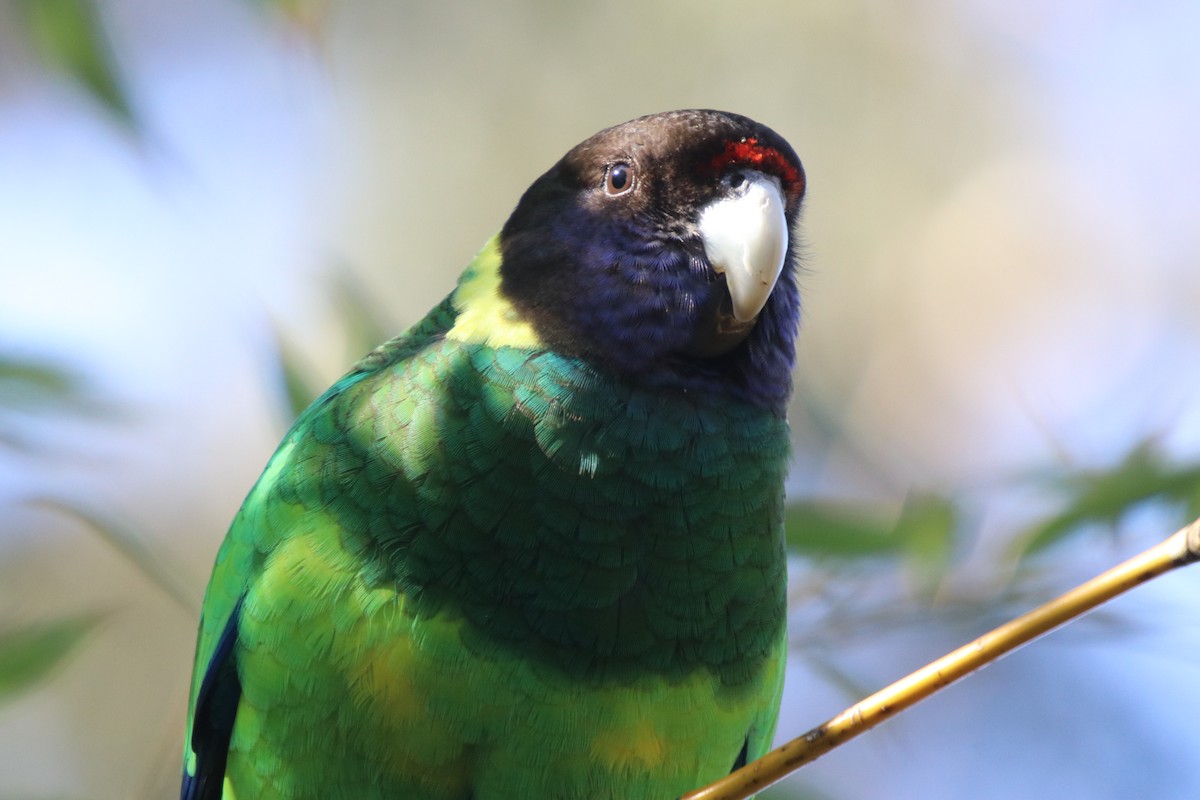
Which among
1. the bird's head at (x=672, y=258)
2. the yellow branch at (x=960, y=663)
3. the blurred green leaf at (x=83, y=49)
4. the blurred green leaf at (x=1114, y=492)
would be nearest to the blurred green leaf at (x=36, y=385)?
the blurred green leaf at (x=83, y=49)

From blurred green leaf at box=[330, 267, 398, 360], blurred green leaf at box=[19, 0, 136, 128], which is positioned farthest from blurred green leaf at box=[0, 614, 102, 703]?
blurred green leaf at box=[19, 0, 136, 128]

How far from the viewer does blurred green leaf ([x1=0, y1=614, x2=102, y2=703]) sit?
95.2 inches

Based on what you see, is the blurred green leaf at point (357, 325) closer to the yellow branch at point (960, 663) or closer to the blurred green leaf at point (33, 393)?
the blurred green leaf at point (33, 393)

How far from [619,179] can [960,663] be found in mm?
1245

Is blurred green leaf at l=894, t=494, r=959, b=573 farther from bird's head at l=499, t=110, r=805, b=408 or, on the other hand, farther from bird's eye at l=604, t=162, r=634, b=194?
bird's eye at l=604, t=162, r=634, b=194

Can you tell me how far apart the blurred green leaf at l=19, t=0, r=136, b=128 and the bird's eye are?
4.35 feet

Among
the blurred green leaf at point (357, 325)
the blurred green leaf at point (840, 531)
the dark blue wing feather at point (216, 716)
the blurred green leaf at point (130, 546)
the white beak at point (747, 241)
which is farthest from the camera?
the blurred green leaf at point (357, 325)

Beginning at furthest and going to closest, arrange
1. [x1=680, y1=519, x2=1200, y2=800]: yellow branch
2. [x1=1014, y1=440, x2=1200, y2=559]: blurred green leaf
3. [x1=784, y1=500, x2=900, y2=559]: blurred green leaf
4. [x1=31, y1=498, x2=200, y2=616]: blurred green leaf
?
1. [x1=31, y1=498, x2=200, y2=616]: blurred green leaf
2. [x1=784, y1=500, x2=900, y2=559]: blurred green leaf
3. [x1=1014, y1=440, x2=1200, y2=559]: blurred green leaf
4. [x1=680, y1=519, x2=1200, y2=800]: yellow branch

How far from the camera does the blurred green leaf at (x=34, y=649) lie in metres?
2.42

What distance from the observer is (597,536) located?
1909 mm

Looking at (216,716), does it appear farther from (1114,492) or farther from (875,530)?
(1114,492)

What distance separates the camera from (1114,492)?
2404 mm

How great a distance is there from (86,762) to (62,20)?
2.64 m

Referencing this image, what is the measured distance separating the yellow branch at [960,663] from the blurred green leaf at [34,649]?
66.0 inches
